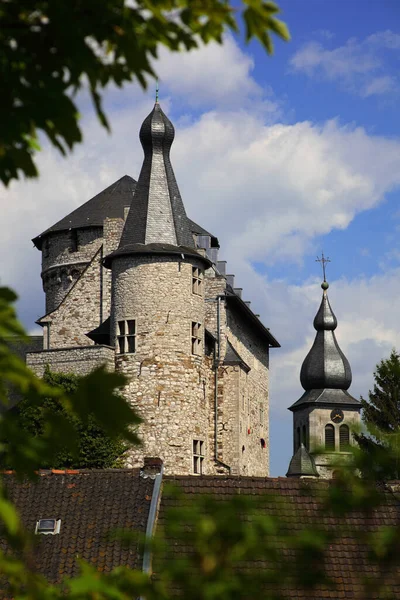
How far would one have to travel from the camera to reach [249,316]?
49.2 m

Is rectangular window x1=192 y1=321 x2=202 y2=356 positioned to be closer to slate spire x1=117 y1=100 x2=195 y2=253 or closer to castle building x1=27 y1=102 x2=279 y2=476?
castle building x1=27 y1=102 x2=279 y2=476

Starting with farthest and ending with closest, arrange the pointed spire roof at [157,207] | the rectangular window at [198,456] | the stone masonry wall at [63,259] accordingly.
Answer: the stone masonry wall at [63,259] < the pointed spire roof at [157,207] < the rectangular window at [198,456]

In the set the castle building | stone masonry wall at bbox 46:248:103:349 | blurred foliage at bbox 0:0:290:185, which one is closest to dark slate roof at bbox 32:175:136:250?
the castle building

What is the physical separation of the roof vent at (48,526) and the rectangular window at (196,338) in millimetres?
21376

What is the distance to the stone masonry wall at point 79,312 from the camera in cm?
4625

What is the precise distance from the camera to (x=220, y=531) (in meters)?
3.10

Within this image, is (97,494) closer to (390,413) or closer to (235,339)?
(235,339)

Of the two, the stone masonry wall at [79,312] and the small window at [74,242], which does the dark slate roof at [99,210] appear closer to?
the small window at [74,242]

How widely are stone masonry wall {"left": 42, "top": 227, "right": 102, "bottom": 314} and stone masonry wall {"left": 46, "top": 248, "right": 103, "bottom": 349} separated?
259 centimetres

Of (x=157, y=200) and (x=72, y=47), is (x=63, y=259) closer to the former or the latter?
(x=157, y=200)

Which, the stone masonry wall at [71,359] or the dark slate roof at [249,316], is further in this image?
the dark slate roof at [249,316]

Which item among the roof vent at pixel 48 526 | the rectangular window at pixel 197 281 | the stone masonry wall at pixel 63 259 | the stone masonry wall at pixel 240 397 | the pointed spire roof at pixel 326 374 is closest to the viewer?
the roof vent at pixel 48 526

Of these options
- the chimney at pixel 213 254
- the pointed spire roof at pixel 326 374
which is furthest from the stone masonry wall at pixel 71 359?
the pointed spire roof at pixel 326 374

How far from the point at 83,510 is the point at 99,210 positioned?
33.5 meters
